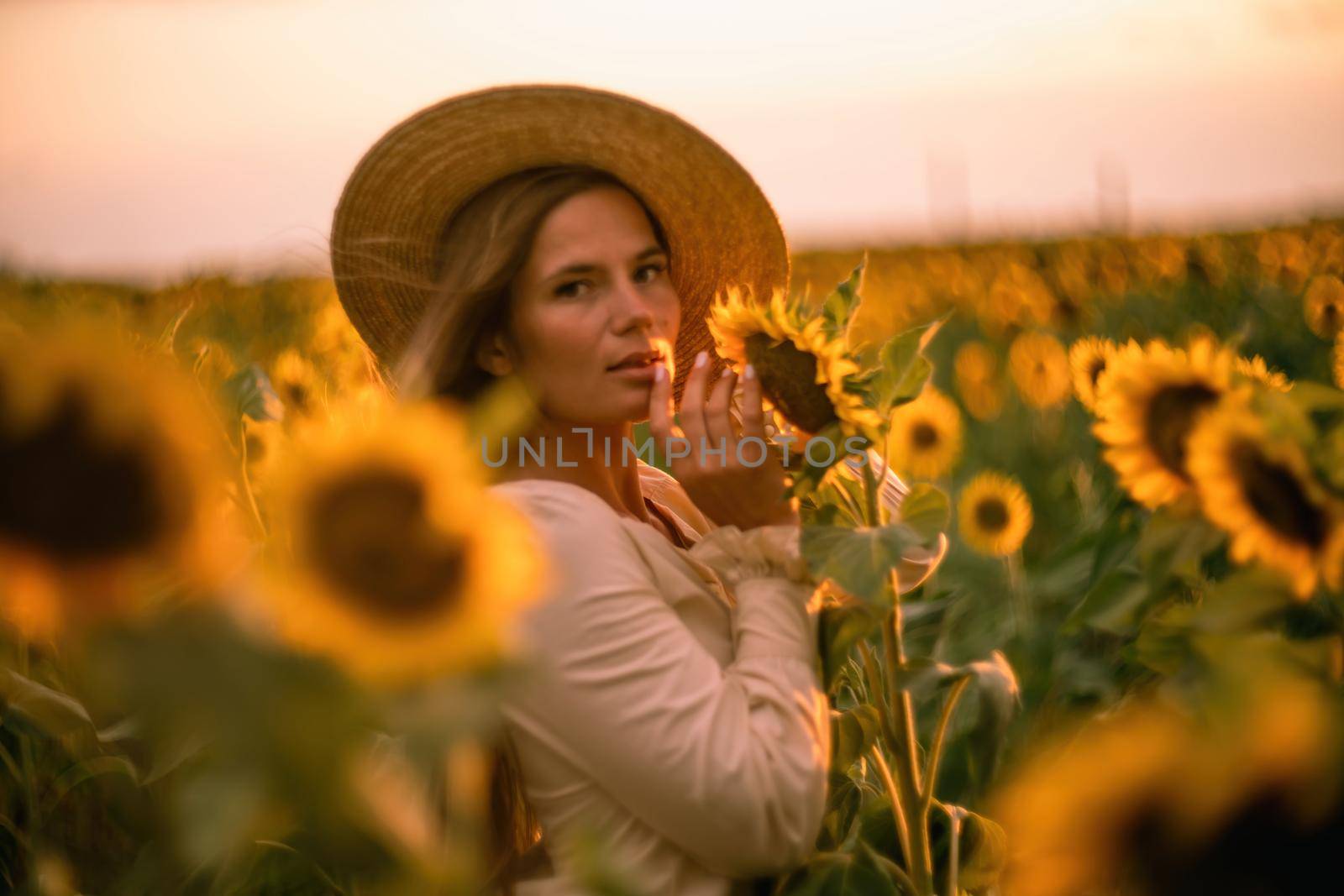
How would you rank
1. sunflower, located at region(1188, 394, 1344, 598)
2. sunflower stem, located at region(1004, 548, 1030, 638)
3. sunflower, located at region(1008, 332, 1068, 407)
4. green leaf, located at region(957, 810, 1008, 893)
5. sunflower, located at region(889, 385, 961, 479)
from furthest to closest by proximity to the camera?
sunflower, located at region(1008, 332, 1068, 407), sunflower, located at region(889, 385, 961, 479), sunflower stem, located at region(1004, 548, 1030, 638), green leaf, located at region(957, 810, 1008, 893), sunflower, located at region(1188, 394, 1344, 598)

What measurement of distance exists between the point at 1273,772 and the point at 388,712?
0.38 meters

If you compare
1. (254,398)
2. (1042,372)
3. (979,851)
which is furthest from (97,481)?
(1042,372)

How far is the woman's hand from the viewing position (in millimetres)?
1381

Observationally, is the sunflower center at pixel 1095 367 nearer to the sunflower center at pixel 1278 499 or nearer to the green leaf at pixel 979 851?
the green leaf at pixel 979 851

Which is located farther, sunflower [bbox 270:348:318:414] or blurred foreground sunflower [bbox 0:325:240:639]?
sunflower [bbox 270:348:318:414]

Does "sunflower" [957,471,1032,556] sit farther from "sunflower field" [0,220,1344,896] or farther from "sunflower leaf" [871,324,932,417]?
"sunflower leaf" [871,324,932,417]

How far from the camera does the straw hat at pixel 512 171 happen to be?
1.70 metres

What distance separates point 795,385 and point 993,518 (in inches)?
81.7

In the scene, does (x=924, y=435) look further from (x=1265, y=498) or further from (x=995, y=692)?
(x=1265, y=498)

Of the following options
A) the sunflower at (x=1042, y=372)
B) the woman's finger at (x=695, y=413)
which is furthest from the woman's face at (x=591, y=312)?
the sunflower at (x=1042, y=372)

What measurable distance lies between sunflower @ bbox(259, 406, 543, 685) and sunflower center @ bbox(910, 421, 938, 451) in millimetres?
3487

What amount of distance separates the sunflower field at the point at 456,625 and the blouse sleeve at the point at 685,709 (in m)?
0.10

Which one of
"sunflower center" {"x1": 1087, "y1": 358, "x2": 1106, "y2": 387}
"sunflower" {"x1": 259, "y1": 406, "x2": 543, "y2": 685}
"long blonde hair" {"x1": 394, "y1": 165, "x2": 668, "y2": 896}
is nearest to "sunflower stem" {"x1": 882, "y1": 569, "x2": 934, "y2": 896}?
"long blonde hair" {"x1": 394, "y1": 165, "x2": 668, "y2": 896}

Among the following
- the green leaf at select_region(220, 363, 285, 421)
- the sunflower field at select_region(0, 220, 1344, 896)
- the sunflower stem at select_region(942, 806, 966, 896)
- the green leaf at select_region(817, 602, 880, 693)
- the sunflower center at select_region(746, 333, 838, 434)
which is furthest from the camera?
the green leaf at select_region(220, 363, 285, 421)
